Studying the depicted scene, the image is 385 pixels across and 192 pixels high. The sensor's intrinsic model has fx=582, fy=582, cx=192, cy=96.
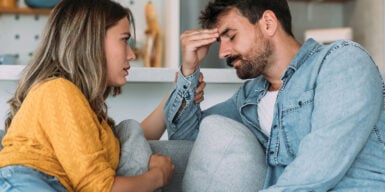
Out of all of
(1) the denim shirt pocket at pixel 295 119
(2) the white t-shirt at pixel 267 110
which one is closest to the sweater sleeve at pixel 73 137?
(1) the denim shirt pocket at pixel 295 119

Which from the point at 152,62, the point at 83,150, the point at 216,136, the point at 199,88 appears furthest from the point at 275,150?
the point at 152,62

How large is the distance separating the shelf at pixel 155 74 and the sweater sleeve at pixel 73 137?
A: 1.26 metres

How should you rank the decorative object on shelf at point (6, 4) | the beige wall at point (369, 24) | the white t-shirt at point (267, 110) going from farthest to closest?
1. the beige wall at point (369, 24)
2. the decorative object on shelf at point (6, 4)
3. the white t-shirt at point (267, 110)

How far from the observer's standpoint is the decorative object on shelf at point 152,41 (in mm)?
2869

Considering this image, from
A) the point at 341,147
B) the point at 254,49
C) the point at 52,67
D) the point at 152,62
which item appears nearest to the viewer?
the point at 341,147

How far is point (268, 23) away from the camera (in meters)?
1.84

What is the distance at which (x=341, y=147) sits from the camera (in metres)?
1.36

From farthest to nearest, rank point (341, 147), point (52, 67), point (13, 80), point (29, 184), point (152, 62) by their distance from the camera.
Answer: point (152, 62), point (13, 80), point (52, 67), point (341, 147), point (29, 184)

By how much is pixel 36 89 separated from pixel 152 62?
60.7 inches

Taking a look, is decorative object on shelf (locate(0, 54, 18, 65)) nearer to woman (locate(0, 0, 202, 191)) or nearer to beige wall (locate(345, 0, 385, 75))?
woman (locate(0, 0, 202, 191))

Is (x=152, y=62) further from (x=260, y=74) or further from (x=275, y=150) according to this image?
(x=275, y=150)

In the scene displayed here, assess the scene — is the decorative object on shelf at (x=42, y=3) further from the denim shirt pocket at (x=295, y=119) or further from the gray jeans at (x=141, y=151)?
the denim shirt pocket at (x=295, y=119)

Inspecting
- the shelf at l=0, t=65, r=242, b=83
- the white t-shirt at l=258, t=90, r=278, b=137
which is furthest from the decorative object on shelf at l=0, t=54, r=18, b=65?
the white t-shirt at l=258, t=90, r=278, b=137

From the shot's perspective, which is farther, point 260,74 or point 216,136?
point 260,74
